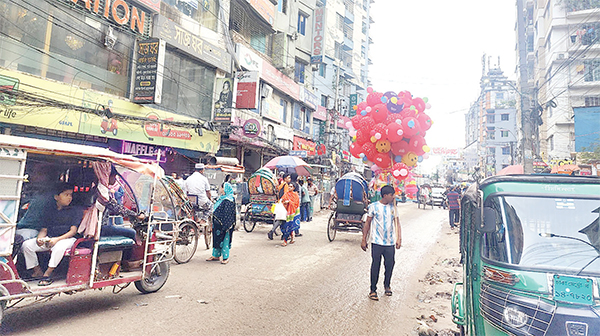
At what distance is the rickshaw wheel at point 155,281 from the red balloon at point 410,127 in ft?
25.7

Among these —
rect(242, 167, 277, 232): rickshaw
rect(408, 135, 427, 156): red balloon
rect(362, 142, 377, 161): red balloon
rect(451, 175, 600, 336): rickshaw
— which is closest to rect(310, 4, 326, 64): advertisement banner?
rect(242, 167, 277, 232): rickshaw

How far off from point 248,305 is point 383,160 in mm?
7697

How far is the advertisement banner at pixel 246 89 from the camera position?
2037cm

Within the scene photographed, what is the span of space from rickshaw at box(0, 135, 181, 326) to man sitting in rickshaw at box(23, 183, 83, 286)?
3.5 inches


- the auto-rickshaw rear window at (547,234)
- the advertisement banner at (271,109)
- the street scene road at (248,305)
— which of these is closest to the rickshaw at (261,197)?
the street scene road at (248,305)

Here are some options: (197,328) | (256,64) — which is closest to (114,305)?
(197,328)

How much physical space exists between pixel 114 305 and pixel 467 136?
120m

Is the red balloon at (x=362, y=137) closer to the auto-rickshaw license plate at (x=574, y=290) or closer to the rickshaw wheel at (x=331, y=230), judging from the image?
the rickshaw wheel at (x=331, y=230)

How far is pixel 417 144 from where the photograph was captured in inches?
449

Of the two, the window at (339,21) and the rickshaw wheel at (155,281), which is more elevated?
the window at (339,21)

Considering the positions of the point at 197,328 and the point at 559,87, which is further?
the point at 559,87

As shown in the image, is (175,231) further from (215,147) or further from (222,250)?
(215,147)

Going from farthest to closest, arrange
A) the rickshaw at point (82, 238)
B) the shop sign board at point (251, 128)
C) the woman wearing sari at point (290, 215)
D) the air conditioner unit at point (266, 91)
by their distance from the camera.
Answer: the air conditioner unit at point (266, 91) → the shop sign board at point (251, 128) → the woman wearing sari at point (290, 215) → the rickshaw at point (82, 238)

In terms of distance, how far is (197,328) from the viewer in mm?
4418
